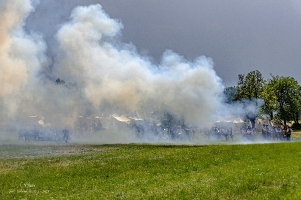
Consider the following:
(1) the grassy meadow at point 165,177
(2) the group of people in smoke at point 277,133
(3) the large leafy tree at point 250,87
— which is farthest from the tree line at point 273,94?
(1) the grassy meadow at point 165,177

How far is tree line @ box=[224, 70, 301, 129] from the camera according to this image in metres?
90.6

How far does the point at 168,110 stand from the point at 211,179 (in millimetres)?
46401

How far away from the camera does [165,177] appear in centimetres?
2156

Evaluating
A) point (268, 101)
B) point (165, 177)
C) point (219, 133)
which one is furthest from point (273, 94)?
point (165, 177)

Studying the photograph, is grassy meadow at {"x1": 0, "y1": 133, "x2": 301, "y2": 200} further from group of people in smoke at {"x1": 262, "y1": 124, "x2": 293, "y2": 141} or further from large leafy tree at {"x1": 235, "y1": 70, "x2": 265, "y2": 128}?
large leafy tree at {"x1": 235, "y1": 70, "x2": 265, "y2": 128}

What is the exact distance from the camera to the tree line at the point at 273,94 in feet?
297

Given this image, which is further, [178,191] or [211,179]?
[211,179]

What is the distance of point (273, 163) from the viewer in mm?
24234

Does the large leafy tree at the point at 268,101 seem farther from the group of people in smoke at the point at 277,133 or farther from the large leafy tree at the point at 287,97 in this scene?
the group of people in smoke at the point at 277,133

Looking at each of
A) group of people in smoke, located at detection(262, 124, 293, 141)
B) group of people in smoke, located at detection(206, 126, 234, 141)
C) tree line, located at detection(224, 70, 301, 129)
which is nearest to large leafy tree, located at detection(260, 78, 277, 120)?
tree line, located at detection(224, 70, 301, 129)

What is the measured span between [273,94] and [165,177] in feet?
266

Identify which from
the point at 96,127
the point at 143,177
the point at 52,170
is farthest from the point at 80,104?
the point at 143,177

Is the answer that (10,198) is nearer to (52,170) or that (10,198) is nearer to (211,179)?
(52,170)

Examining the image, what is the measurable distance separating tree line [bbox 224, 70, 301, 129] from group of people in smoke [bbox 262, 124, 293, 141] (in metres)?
30.8
